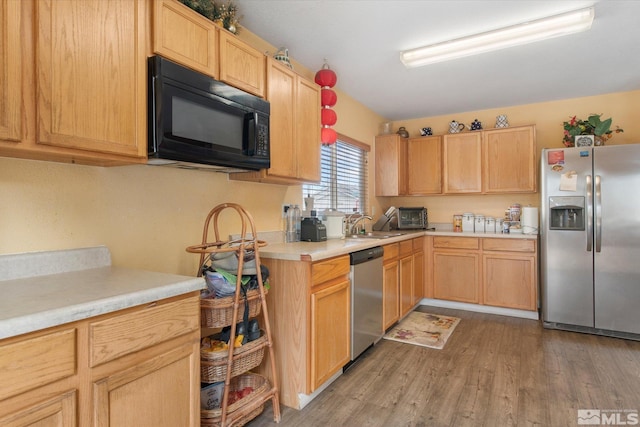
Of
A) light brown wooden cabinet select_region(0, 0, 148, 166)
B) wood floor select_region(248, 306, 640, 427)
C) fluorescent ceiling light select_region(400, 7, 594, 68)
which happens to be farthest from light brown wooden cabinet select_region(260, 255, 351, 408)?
fluorescent ceiling light select_region(400, 7, 594, 68)

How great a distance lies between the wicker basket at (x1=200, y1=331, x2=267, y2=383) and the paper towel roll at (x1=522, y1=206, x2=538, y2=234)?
339cm

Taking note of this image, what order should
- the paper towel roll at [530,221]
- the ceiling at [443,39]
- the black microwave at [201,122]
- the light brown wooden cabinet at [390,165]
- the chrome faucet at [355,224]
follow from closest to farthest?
the black microwave at [201,122], the ceiling at [443,39], the chrome faucet at [355,224], the paper towel roll at [530,221], the light brown wooden cabinet at [390,165]

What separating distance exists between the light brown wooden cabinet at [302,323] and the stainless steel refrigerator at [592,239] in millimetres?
2518

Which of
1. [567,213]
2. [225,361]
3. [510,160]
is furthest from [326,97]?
[567,213]

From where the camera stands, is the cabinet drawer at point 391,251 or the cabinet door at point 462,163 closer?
the cabinet drawer at point 391,251

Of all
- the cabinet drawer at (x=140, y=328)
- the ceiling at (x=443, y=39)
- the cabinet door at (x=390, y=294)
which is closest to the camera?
the cabinet drawer at (x=140, y=328)

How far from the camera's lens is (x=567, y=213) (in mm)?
3422

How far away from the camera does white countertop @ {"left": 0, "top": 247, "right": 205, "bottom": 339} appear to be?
0.95 m

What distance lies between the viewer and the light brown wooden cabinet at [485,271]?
12.5 ft

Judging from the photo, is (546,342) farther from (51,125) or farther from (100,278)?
(51,125)

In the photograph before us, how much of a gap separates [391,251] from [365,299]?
0.70m

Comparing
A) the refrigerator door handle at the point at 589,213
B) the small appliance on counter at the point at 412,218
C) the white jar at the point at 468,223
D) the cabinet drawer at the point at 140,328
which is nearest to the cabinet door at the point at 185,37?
the cabinet drawer at the point at 140,328

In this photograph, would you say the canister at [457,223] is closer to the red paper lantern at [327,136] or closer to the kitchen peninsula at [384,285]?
the kitchen peninsula at [384,285]

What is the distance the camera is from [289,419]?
196 centimetres
